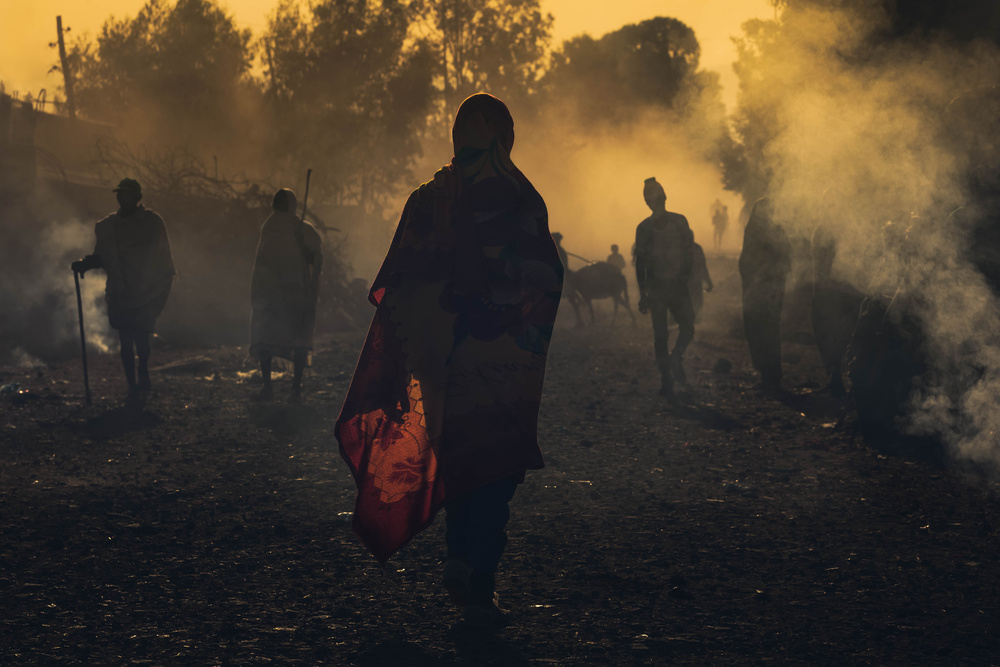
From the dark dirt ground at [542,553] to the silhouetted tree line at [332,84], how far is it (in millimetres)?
18238

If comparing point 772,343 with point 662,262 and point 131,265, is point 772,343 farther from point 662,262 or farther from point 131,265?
point 131,265

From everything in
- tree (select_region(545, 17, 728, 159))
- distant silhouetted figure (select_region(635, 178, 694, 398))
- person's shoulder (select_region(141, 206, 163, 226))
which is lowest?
distant silhouetted figure (select_region(635, 178, 694, 398))

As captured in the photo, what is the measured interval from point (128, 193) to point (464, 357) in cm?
643

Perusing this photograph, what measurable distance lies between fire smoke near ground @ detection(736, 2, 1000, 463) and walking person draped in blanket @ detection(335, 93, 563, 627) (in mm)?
4172

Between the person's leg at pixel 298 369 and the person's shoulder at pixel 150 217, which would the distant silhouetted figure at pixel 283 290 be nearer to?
the person's leg at pixel 298 369

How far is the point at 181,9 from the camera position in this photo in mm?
40906

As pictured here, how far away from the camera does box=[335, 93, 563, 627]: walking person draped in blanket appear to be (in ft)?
12.0

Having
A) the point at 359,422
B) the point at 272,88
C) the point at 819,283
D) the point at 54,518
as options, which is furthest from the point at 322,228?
the point at 272,88

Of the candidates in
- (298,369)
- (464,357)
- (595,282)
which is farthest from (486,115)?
(595,282)

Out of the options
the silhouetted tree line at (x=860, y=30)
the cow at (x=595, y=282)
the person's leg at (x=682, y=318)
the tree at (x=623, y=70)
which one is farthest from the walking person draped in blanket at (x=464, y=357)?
the tree at (x=623, y=70)

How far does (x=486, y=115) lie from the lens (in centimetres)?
379

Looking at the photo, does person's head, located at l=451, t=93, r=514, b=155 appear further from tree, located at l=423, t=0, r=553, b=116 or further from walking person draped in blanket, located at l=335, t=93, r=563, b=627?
tree, located at l=423, t=0, r=553, b=116

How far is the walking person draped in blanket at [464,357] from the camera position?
3.66 meters

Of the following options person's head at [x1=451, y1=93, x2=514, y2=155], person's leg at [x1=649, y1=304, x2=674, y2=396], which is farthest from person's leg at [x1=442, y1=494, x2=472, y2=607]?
person's leg at [x1=649, y1=304, x2=674, y2=396]
